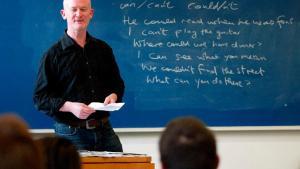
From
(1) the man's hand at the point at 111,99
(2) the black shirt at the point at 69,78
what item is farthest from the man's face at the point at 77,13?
(1) the man's hand at the point at 111,99

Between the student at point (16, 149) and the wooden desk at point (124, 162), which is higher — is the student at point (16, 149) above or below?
above

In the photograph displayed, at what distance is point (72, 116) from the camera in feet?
11.3

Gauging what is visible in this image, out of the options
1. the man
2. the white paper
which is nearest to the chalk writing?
the man

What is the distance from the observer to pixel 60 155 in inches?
68.5

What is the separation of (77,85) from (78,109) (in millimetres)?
277

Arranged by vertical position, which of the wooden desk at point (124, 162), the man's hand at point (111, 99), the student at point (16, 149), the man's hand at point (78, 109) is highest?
the student at point (16, 149)

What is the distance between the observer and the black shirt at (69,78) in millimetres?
3443

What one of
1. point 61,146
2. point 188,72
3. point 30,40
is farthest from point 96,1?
point 61,146

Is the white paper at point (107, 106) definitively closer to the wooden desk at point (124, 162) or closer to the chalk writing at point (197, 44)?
the wooden desk at point (124, 162)

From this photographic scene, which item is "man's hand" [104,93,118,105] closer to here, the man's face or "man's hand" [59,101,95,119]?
"man's hand" [59,101,95,119]

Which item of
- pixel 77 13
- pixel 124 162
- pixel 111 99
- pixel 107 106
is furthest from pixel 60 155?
pixel 77 13

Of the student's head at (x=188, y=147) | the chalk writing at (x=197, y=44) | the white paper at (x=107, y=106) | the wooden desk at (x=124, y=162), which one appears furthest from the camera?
the chalk writing at (x=197, y=44)

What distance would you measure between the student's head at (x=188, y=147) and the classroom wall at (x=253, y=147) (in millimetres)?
2970

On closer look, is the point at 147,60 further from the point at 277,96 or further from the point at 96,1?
the point at 277,96
